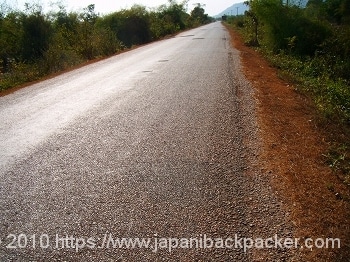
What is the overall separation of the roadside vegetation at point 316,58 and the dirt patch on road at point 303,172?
0.80 feet

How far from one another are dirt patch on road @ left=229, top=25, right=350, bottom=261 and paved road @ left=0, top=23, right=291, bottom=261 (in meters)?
0.21

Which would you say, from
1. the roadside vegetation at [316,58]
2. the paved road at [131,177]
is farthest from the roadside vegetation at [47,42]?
the roadside vegetation at [316,58]

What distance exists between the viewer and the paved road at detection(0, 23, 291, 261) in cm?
285

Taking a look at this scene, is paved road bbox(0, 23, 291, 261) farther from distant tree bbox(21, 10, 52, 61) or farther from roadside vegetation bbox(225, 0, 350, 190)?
distant tree bbox(21, 10, 52, 61)

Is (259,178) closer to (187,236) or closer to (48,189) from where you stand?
(187,236)

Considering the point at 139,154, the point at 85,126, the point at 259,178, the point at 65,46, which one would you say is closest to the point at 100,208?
the point at 139,154

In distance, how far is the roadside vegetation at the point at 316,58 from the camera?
17.2ft

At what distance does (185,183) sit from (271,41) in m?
14.1

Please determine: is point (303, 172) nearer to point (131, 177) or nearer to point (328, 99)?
point (131, 177)

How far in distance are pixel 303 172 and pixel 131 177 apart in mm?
2250

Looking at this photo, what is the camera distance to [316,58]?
12164 mm

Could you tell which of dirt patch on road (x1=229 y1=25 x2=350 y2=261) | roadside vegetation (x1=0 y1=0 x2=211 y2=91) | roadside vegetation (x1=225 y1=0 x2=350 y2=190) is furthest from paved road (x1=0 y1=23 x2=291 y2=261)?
roadside vegetation (x1=0 y1=0 x2=211 y2=91)

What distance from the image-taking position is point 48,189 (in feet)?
12.0

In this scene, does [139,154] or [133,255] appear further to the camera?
[139,154]
